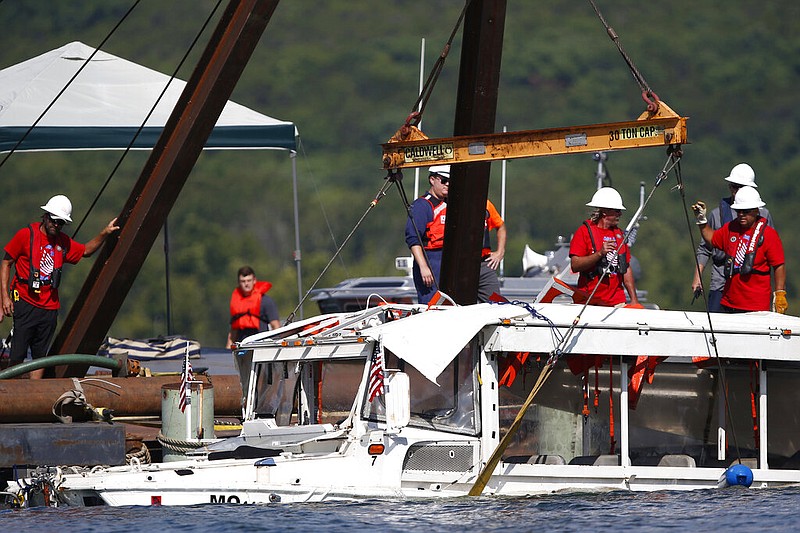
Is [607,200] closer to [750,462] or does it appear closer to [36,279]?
[750,462]

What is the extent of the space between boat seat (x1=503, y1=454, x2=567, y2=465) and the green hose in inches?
167

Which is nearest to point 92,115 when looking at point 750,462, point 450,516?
point 450,516

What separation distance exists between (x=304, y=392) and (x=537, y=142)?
2.71 metres

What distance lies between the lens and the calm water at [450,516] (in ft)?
29.7

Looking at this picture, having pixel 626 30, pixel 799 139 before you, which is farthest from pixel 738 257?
pixel 626 30

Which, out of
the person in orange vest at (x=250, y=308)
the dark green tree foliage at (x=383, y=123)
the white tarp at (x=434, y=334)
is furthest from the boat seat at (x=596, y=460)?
the dark green tree foliage at (x=383, y=123)

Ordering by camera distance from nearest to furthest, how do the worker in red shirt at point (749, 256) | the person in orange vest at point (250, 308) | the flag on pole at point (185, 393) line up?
1. the flag on pole at point (185, 393)
2. the worker in red shirt at point (749, 256)
3. the person in orange vest at point (250, 308)

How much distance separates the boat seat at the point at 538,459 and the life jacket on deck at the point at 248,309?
7.80 meters

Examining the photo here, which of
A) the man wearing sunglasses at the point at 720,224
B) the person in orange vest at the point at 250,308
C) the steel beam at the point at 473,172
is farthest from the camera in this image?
the person in orange vest at the point at 250,308

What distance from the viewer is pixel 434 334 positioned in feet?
31.4

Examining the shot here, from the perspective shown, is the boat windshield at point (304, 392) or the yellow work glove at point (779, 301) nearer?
the boat windshield at point (304, 392)

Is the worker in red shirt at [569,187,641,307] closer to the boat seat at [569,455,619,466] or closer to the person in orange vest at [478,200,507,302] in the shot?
the boat seat at [569,455,619,466]

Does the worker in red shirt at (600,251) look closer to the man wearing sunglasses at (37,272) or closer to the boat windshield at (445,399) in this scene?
the boat windshield at (445,399)

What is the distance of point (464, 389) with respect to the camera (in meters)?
9.81
